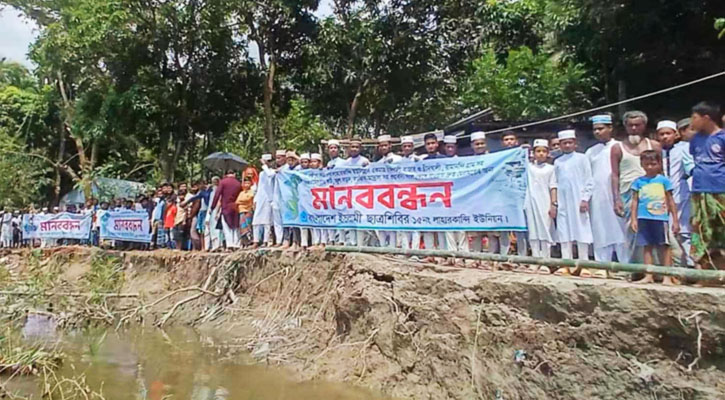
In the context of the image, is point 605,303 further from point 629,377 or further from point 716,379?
point 716,379

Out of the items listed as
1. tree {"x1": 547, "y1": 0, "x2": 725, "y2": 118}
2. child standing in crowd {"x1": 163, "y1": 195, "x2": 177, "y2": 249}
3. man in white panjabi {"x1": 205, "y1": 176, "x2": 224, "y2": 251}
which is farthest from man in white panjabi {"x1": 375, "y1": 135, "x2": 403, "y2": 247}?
tree {"x1": 547, "y1": 0, "x2": 725, "y2": 118}

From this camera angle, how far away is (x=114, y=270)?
11836mm

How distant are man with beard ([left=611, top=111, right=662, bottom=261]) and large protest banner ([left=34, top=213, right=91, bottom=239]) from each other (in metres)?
13.6

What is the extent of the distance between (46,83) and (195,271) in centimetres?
1778

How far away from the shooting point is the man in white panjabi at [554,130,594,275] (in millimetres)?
6176

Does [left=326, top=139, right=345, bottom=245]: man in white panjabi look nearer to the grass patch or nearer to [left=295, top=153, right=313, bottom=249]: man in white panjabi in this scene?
[left=295, top=153, right=313, bottom=249]: man in white panjabi

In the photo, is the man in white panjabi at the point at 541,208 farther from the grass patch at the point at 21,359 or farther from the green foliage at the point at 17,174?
the green foliage at the point at 17,174

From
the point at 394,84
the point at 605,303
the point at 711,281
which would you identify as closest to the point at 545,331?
the point at 605,303

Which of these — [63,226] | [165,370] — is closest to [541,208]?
[165,370]

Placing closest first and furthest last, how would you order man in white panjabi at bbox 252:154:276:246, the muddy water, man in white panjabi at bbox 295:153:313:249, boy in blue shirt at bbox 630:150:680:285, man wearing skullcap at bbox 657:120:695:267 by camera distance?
boy in blue shirt at bbox 630:150:680:285
man wearing skullcap at bbox 657:120:695:267
the muddy water
man in white panjabi at bbox 295:153:313:249
man in white panjabi at bbox 252:154:276:246

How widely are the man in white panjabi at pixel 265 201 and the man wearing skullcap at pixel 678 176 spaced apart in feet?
17.3

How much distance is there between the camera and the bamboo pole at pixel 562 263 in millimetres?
4547

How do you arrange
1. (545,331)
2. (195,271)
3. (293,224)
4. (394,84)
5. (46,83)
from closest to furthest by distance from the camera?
(545,331)
(293,224)
(195,271)
(394,84)
(46,83)

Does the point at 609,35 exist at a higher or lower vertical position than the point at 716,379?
higher
